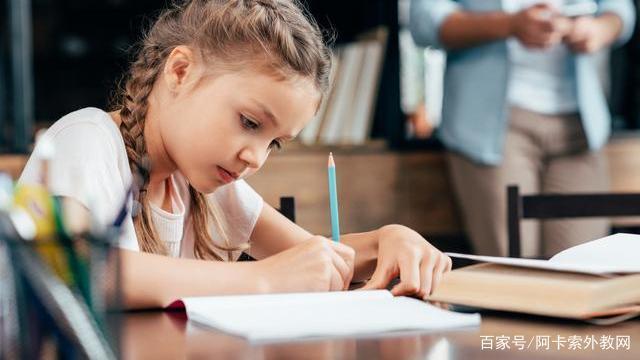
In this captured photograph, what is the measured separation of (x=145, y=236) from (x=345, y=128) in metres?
1.81

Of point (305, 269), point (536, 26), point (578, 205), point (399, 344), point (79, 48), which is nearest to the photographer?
point (399, 344)

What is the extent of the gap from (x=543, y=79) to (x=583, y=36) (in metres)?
0.17

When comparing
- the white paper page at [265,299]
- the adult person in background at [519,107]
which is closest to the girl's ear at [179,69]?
the white paper page at [265,299]

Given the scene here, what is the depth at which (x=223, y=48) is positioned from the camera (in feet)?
4.92

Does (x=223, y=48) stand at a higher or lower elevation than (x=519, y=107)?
higher

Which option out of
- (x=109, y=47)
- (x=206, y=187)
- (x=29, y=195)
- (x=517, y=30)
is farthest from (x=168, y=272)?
(x=109, y=47)

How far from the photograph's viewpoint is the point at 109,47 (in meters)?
4.07

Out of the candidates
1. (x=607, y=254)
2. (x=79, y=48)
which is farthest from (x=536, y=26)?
(x=79, y=48)

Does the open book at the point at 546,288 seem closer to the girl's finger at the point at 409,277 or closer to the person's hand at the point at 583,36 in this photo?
the girl's finger at the point at 409,277

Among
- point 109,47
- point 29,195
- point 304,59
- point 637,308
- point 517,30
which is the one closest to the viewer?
point 29,195

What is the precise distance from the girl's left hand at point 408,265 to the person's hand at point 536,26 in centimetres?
139

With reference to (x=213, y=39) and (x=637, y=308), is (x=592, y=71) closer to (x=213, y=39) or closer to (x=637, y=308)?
(x=213, y=39)

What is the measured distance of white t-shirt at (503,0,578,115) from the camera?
2830 mm

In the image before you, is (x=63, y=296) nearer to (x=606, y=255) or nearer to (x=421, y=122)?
(x=606, y=255)
